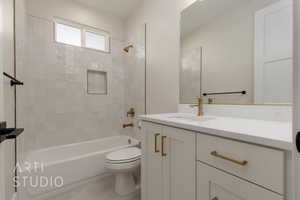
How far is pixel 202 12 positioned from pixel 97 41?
72.8 inches

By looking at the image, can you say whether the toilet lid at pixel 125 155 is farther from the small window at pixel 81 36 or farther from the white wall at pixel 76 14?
the white wall at pixel 76 14

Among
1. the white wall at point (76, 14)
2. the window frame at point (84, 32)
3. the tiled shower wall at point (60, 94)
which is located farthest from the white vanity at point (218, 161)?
the white wall at point (76, 14)

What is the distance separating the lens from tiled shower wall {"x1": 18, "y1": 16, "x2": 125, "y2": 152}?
189 cm

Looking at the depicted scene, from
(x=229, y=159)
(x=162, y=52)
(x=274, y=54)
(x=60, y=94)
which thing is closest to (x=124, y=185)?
(x=229, y=159)

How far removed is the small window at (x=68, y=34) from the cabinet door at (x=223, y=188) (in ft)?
8.18

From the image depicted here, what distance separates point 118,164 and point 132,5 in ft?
8.12

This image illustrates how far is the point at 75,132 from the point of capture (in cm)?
222

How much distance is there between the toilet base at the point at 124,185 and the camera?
1.58 meters

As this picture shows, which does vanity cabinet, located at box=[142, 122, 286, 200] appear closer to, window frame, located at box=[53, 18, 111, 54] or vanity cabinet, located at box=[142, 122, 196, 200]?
vanity cabinet, located at box=[142, 122, 196, 200]

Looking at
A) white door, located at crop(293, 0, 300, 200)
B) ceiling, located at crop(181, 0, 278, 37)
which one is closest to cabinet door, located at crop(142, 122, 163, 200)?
white door, located at crop(293, 0, 300, 200)

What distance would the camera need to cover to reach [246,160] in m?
0.56

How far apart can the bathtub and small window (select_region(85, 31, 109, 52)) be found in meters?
1.72

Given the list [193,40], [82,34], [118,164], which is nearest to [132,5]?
[82,34]

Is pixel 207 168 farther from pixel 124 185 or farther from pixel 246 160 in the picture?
pixel 124 185
